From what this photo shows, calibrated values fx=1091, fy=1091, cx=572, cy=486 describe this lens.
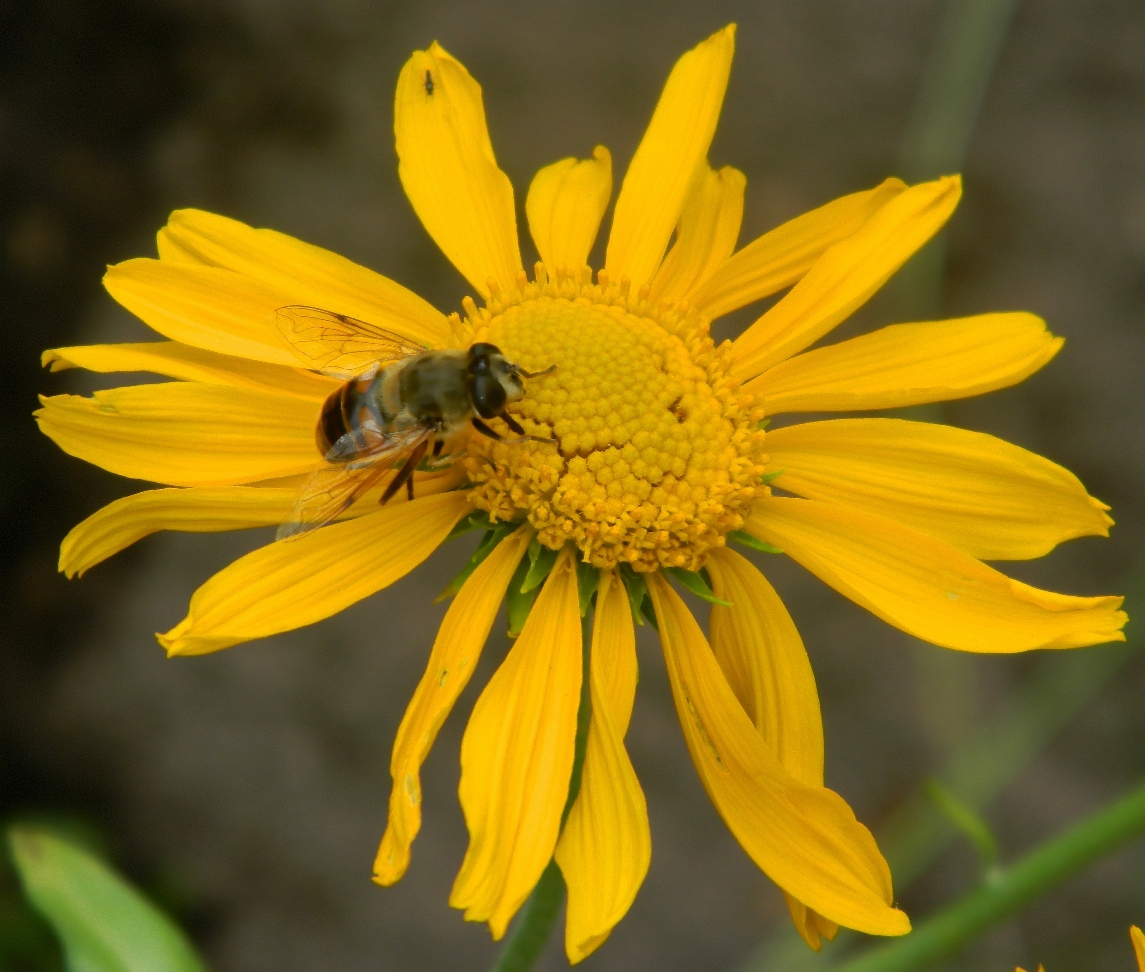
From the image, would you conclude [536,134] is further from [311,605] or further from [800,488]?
[311,605]

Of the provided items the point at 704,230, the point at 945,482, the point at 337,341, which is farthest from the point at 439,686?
the point at 704,230

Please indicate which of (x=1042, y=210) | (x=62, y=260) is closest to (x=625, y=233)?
(x=62, y=260)

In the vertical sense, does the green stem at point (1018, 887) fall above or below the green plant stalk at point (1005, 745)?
above

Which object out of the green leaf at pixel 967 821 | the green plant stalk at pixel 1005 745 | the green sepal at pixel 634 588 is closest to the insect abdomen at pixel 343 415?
the green sepal at pixel 634 588

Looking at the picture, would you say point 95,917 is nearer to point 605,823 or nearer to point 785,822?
point 605,823

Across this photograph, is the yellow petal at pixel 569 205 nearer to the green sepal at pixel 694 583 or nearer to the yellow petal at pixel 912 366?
the yellow petal at pixel 912 366

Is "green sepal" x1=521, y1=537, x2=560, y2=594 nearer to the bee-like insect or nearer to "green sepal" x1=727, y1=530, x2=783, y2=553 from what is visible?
the bee-like insect

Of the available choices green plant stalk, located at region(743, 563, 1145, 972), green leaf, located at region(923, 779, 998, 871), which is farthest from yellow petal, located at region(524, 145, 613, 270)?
green plant stalk, located at region(743, 563, 1145, 972)
